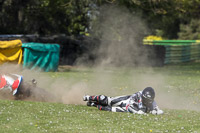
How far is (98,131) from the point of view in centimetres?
730

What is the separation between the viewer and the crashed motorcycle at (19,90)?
1089 centimetres

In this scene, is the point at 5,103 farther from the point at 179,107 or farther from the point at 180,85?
the point at 180,85

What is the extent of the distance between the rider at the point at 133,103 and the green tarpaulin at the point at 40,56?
11.6 m

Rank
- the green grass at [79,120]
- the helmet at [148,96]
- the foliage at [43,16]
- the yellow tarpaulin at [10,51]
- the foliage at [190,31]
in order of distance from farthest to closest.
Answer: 1. the foliage at [190,31]
2. the foliage at [43,16]
3. the yellow tarpaulin at [10,51]
4. the helmet at [148,96]
5. the green grass at [79,120]

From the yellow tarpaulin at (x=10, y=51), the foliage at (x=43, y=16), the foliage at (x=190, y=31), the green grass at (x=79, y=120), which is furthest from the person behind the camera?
the foliage at (x=190, y=31)

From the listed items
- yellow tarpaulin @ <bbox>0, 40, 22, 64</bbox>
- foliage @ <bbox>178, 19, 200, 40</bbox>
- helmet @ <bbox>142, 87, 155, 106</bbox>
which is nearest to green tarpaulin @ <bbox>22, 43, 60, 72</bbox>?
yellow tarpaulin @ <bbox>0, 40, 22, 64</bbox>

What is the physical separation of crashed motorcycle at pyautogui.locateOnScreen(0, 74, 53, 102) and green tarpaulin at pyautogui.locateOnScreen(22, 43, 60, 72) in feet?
32.9

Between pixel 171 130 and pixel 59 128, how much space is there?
8.19ft

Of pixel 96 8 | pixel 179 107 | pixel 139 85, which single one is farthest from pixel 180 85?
pixel 96 8

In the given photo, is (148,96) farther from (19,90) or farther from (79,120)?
(19,90)

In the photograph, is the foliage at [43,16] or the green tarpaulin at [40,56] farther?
the foliage at [43,16]

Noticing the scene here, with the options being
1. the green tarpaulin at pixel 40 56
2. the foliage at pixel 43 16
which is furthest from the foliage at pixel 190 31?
the green tarpaulin at pixel 40 56

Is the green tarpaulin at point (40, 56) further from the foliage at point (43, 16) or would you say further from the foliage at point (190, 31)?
the foliage at point (190, 31)

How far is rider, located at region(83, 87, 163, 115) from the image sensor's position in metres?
9.84
